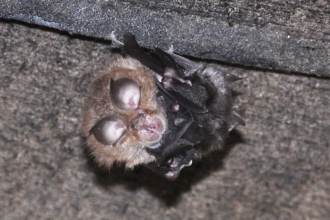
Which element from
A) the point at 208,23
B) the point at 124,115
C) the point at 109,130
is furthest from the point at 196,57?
the point at 109,130

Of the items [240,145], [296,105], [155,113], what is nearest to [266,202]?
[240,145]

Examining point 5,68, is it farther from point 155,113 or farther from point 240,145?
A: point 240,145

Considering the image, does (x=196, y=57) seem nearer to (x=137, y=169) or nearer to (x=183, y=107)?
(x=183, y=107)

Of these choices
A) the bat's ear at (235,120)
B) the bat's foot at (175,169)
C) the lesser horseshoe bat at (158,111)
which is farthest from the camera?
the bat's ear at (235,120)

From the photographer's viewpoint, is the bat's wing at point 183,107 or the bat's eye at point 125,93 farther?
the bat's wing at point 183,107

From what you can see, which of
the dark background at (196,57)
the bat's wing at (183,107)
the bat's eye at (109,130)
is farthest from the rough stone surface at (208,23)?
the bat's eye at (109,130)

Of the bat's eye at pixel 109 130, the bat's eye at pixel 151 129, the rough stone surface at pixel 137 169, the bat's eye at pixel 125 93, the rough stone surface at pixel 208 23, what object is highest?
the rough stone surface at pixel 208 23

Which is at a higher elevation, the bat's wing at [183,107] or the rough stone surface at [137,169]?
the bat's wing at [183,107]

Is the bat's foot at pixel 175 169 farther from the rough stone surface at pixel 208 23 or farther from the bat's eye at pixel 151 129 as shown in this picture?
the rough stone surface at pixel 208 23
